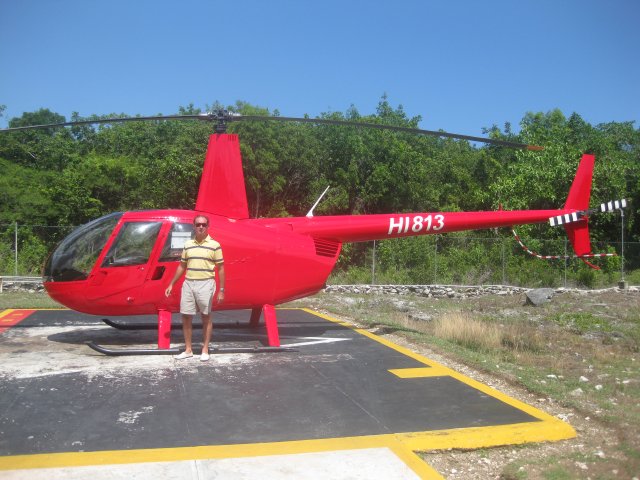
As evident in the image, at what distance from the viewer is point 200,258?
734 cm

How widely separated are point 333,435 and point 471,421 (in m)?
1.39

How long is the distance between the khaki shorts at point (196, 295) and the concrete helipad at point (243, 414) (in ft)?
2.35

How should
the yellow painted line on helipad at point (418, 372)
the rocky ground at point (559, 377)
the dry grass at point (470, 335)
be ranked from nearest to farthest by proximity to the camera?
the rocky ground at point (559, 377) < the yellow painted line on helipad at point (418, 372) < the dry grass at point (470, 335)

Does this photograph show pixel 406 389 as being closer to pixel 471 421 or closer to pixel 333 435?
pixel 471 421

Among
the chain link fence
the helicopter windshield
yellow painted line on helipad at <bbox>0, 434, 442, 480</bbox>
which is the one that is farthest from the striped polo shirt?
the chain link fence

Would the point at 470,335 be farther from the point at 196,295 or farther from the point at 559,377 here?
the point at 196,295

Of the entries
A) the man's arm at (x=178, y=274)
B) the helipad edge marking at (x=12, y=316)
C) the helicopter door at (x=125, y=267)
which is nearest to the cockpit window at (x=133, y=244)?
the helicopter door at (x=125, y=267)

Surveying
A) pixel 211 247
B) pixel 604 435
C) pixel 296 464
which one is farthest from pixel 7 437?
pixel 604 435

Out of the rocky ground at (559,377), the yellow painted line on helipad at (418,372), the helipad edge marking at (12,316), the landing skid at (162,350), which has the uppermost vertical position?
the helipad edge marking at (12,316)

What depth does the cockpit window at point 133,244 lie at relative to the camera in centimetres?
780

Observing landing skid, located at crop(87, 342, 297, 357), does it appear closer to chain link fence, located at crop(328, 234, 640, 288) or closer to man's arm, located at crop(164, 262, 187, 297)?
man's arm, located at crop(164, 262, 187, 297)

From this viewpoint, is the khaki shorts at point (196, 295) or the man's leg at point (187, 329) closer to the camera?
the khaki shorts at point (196, 295)

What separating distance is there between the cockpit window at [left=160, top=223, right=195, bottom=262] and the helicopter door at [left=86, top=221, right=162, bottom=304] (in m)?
0.20

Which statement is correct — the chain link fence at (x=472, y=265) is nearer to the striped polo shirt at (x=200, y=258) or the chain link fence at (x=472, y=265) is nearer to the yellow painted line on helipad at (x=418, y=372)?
the yellow painted line on helipad at (x=418, y=372)
